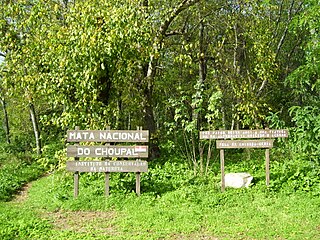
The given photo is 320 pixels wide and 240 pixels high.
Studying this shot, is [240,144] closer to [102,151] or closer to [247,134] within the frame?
[247,134]

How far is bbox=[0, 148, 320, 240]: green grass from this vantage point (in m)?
5.76

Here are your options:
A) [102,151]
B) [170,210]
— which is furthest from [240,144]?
[102,151]

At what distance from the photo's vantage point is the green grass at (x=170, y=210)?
18.9ft

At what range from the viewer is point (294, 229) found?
5754 millimetres

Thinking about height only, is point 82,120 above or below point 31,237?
above

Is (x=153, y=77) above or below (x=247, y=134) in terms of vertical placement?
above

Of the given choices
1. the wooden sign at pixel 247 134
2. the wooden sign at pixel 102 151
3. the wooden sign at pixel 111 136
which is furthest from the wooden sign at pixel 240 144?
the wooden sign at pixel 102 151

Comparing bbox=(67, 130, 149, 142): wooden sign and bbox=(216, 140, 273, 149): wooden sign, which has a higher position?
bbox=(67, 130, 149, 142): wooden sign

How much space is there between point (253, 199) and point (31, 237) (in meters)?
4.50

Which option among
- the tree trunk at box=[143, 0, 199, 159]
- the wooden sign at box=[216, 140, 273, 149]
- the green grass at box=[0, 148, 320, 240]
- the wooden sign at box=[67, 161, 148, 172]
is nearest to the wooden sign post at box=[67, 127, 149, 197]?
the wooden sign at box=[67, 161, 148, 172]

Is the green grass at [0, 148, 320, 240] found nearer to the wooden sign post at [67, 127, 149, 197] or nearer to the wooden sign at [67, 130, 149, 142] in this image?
the wooden sign post at [67, 127, 149, 197]

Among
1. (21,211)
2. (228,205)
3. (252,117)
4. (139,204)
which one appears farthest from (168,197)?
(252,117)

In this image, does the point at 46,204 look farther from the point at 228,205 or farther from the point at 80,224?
the point at 228,205

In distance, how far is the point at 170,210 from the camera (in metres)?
6.80
